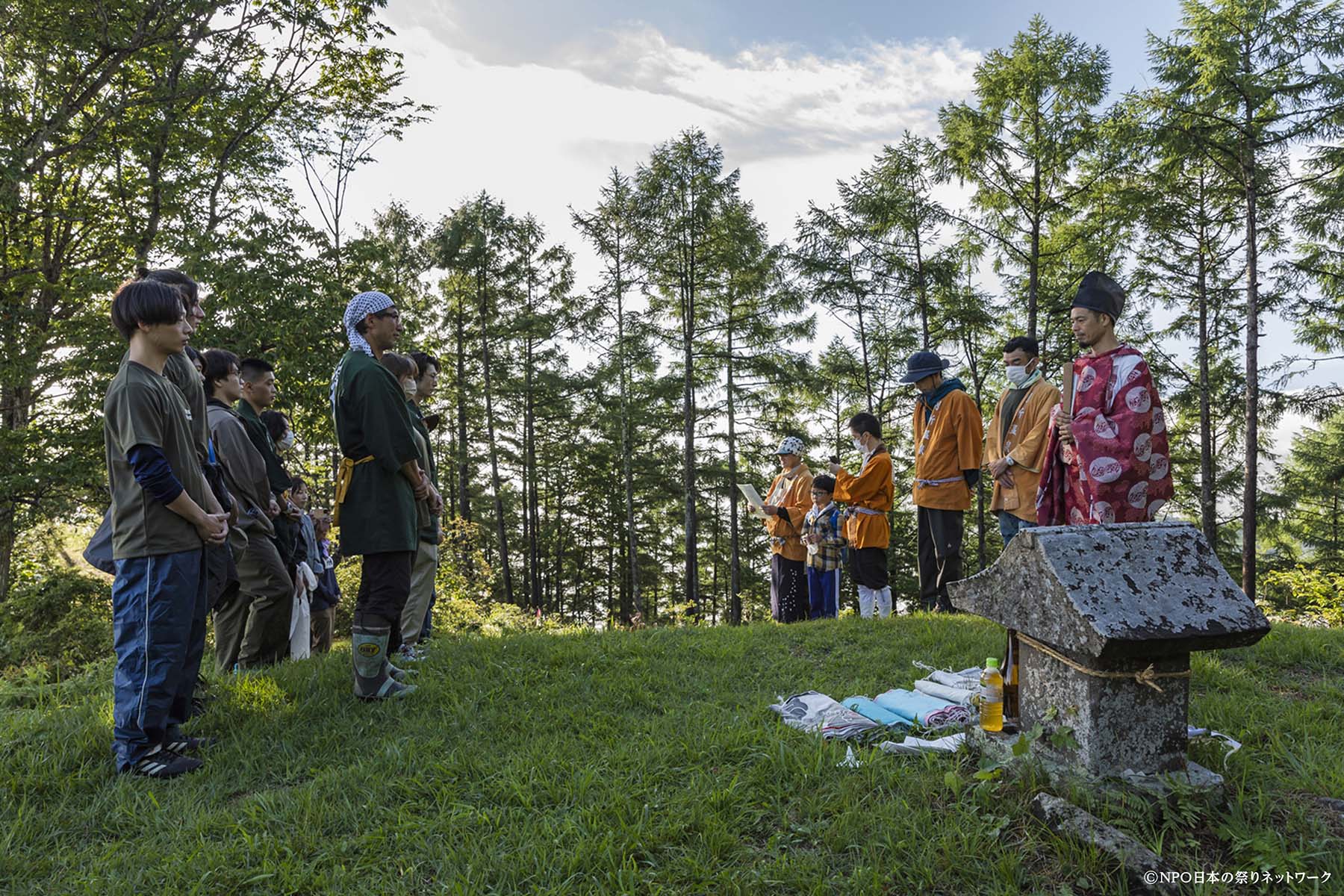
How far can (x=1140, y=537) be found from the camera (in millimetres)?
2697

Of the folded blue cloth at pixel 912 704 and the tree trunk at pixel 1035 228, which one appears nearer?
the folded blue cloth at pixel 912 704

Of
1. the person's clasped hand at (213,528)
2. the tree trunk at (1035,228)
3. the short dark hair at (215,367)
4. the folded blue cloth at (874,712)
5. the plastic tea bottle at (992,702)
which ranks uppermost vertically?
the tree trunk at (1035,228)

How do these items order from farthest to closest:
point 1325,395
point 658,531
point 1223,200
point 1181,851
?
point 658,531, point 1223,200, point 1325,395, point 1181,851

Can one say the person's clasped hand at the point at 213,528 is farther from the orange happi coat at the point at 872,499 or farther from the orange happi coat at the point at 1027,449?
the orange happi coat at the point at 872,499

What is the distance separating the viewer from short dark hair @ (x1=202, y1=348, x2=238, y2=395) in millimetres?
4730

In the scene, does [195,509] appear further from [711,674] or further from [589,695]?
[711,674]

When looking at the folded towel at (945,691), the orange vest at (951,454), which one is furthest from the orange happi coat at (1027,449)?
the folded towel at (945,691)

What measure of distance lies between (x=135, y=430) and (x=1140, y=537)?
4497 mm

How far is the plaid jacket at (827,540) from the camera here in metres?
8.21

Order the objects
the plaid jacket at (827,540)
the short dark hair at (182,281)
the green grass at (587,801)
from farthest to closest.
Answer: the plaid jacket at (827,540), the short dark hair at (182,281), the green grass at (587,801)

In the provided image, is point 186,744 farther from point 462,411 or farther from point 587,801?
point 462,411

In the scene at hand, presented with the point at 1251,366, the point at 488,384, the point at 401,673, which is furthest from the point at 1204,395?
the point at 488,384

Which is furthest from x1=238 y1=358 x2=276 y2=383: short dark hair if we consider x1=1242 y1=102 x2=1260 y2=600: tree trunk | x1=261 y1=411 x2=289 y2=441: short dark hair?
x1=1242 y1=102 x2=1260 y2=600: tree trunk

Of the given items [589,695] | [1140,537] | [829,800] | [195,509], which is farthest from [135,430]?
[1140,537]
